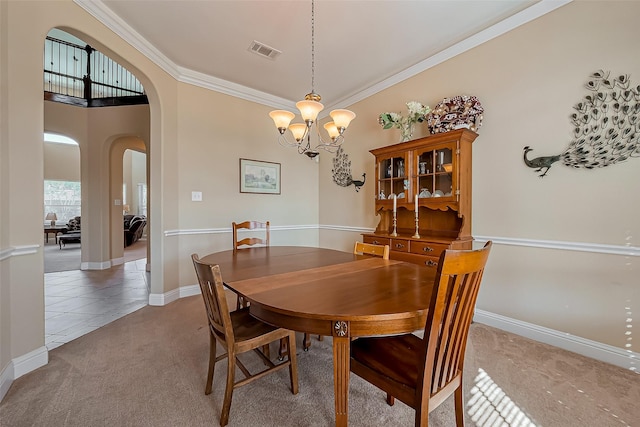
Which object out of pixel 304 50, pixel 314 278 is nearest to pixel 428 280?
pixel 314 278

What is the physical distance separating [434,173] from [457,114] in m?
0.58

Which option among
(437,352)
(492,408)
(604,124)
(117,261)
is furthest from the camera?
(117,261)

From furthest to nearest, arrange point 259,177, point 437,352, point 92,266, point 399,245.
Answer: point 92,266
point 259,177
point 399,245
point 437,352

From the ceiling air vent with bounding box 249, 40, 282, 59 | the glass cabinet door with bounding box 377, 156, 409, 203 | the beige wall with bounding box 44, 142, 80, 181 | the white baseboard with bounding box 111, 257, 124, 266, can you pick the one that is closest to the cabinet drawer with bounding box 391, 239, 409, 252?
the glass cabinet door with bounding box 377, 156, 409, 203

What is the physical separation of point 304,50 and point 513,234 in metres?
2.74

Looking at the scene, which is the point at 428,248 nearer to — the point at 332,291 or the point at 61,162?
the point at 332,291

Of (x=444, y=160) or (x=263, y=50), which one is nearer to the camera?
(x=444, y=160)

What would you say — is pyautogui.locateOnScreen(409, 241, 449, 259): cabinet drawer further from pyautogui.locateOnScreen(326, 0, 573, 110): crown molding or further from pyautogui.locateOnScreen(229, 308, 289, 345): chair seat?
pyautogui.locateOnScreen(326, 0, 573, 110): crown molding

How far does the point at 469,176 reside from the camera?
2.53 metres

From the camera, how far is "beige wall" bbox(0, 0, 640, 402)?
1.76 meters

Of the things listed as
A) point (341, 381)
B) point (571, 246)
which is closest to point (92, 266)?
point (341, 381)

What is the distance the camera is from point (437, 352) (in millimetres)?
1020

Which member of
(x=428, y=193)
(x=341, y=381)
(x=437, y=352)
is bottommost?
A: (x=341, y=381)

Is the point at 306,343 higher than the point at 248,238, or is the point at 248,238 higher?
the point at 248,238
